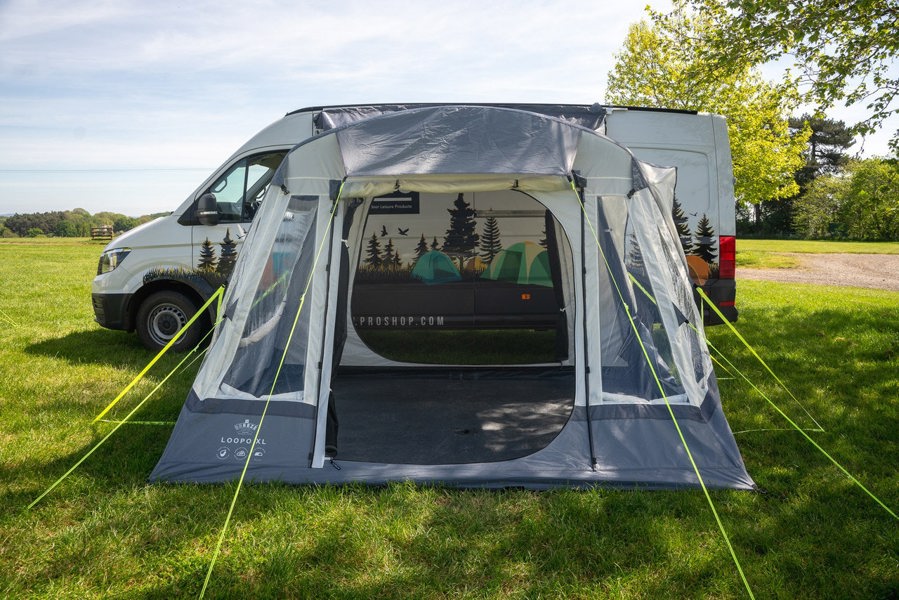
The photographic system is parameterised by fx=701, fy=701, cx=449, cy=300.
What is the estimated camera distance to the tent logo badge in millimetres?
3977

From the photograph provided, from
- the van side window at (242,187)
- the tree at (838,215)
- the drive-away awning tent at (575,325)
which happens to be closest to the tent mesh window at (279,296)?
the drive-away awning tent at (575,325)

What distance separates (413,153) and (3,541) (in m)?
2.81

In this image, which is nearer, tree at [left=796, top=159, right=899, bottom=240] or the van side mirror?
the van side mirror

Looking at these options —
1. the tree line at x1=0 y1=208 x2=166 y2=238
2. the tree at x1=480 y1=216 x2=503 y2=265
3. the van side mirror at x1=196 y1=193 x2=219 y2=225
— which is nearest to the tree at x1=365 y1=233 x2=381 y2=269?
the tree at x1=480 y1=216 x2=503 y2=265

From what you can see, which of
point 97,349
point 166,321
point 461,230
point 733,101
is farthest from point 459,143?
point 733,101

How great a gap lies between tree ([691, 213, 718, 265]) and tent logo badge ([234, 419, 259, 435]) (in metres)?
4.40

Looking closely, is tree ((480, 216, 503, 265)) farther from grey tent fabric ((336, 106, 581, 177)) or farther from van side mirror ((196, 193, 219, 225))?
grey tent fabric ((336, 106, 581, 177))

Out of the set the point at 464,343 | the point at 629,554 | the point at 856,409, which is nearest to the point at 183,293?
the point at 464,343

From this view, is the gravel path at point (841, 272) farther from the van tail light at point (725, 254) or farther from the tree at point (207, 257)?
the tree at point (207, 257)

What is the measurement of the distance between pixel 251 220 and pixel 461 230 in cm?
201

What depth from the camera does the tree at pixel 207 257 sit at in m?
6.82

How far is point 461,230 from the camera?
677 centimetres

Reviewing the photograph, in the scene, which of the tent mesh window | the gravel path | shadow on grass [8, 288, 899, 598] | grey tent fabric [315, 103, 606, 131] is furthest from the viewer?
the gravel path

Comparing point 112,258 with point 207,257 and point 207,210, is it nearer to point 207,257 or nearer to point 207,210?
point 207,257
